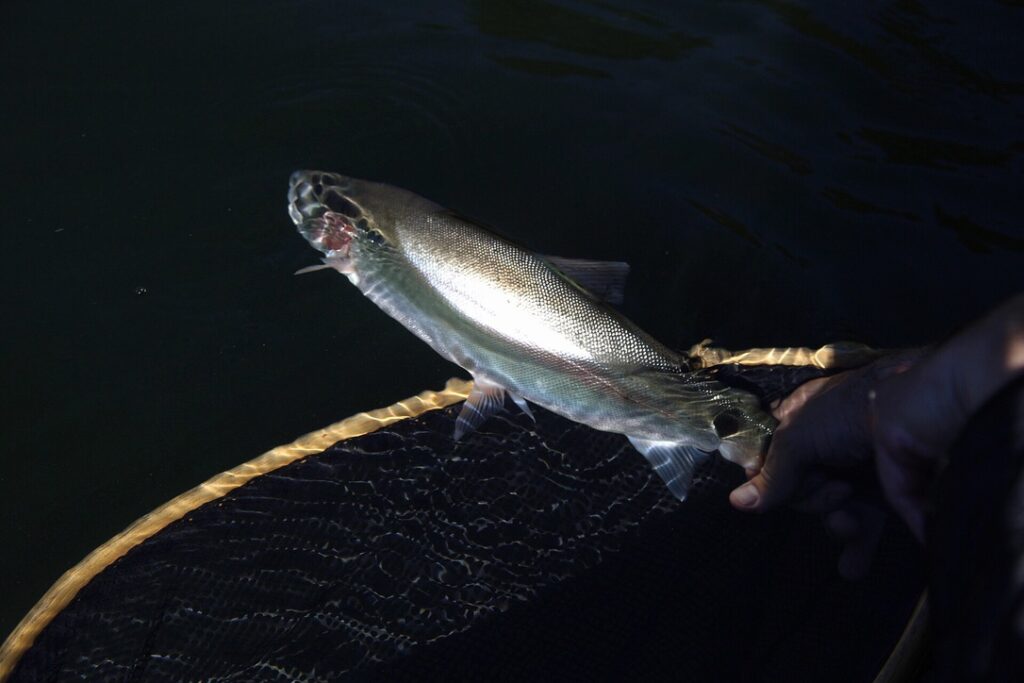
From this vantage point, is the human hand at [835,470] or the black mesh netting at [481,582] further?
the black mesh netting at [481,582]

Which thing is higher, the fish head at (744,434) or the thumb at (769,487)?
the fish head at (744,434)

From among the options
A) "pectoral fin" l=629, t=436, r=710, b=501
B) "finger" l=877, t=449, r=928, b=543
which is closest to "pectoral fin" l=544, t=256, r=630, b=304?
"pectoral fin" l=629, t=436, r=710, b=501

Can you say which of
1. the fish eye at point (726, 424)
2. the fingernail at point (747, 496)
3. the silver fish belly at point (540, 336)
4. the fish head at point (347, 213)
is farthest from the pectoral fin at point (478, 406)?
the fingernail at point (747, 496)

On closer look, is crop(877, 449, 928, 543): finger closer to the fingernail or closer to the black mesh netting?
the fingernail

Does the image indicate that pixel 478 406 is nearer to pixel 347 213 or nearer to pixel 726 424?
pixel 726 424

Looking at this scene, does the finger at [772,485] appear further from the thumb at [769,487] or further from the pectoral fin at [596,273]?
the pectoral fin at [596,273]

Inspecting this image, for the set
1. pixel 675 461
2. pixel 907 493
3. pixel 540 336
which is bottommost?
pixel 675 461

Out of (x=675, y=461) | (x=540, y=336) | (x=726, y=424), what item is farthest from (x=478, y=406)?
(x=726, y=424)
